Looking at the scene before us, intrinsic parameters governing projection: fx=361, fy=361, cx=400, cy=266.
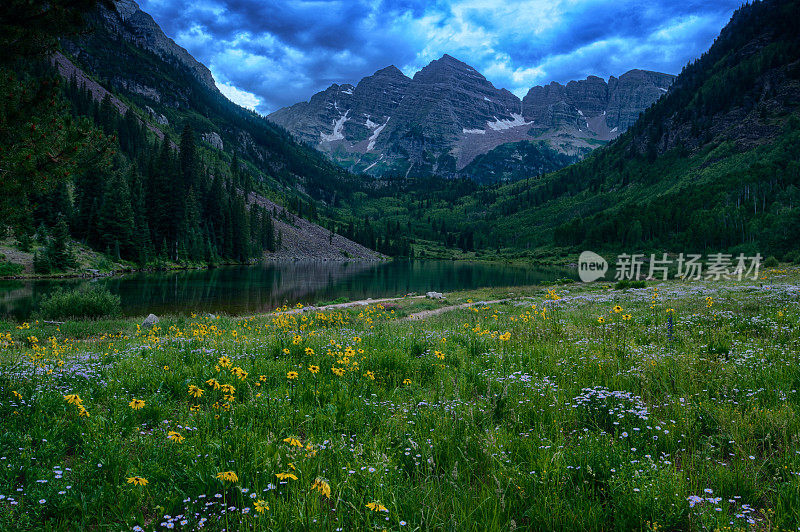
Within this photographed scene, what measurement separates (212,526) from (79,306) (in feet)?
89.5

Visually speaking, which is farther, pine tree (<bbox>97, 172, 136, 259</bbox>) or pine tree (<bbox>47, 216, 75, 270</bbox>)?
pine tree (<bbox>97, 172, 136, 259</bbox>)

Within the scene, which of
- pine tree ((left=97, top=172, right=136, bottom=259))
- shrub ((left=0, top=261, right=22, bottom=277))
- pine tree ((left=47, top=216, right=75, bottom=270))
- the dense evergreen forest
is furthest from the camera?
pine tree ((left=97, top=172, right=136, bottom=259))

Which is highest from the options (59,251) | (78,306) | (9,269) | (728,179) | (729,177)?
(729,177)

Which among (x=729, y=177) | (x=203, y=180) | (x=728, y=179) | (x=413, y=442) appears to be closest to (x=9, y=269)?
(x=203, y=180)

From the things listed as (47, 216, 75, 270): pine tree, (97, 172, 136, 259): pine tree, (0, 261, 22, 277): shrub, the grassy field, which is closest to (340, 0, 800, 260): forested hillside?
the grassy field

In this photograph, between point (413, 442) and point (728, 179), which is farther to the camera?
point (728, 179)

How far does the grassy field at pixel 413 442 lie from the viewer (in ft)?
9.67

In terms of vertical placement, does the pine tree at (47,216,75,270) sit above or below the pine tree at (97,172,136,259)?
below

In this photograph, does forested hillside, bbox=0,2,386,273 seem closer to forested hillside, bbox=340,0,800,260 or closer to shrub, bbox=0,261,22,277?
shrub, bbox=0,261,22,277

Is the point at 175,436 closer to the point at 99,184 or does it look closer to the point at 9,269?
the point at 9,269

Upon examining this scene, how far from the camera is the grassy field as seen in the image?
9.67ft

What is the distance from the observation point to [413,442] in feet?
12.8

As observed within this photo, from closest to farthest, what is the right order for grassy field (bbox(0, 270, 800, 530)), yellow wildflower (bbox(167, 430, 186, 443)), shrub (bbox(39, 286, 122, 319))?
grassy field (bbox(0, 270, 800, 530)) → yellow wildflower (bbox(167, 430, 186, 443)) → shrub (bbox(39, 286, 122, 319))

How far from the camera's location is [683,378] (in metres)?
5.62
